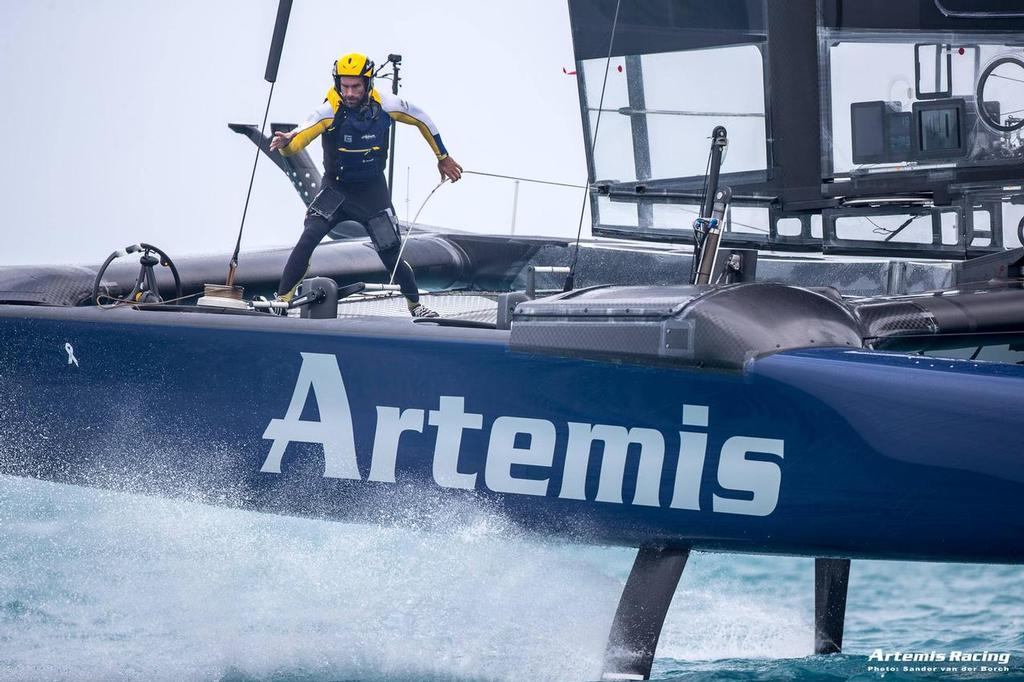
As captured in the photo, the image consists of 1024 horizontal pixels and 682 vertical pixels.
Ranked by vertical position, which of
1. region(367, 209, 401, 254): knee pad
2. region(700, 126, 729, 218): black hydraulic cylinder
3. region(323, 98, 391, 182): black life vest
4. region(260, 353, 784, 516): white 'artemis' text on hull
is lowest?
region(260, 353, 784, 516): white 'artemis' text on hull

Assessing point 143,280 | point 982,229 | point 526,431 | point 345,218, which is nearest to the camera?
point 526,431

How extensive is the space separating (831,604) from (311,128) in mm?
2532

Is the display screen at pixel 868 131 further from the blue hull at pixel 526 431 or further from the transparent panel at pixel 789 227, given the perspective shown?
the blue hull at pixel 526 431

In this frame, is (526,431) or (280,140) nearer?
(526,431)

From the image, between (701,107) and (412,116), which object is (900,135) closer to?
(701,107)

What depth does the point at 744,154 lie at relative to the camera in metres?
4.92

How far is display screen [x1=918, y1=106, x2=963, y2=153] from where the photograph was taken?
15.0ft

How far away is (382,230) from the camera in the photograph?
4863 mm

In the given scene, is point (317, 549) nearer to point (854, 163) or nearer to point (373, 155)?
point (373, 155)

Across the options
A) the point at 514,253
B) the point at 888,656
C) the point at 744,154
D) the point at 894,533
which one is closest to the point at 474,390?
the point at 894,533

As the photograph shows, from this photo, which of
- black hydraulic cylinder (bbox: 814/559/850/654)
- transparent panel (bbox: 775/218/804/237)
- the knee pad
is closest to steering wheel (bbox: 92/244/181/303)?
the knee pad

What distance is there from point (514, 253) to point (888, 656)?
3263 mm

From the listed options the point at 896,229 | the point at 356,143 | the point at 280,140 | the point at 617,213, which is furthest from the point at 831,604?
the point at 280,140

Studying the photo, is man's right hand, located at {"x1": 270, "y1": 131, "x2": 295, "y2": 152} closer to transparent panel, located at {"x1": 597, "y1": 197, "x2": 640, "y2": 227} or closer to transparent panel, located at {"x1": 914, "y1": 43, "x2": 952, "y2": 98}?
transparent panel, located at {"x1": 597, "y1": 197, "x2": 640, "y2": 227}
